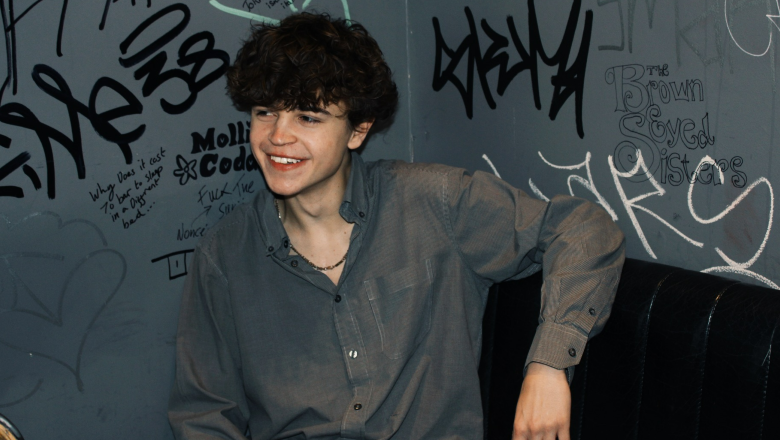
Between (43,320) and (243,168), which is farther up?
(243,168)

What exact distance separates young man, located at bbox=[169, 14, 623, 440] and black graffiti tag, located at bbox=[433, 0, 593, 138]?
0.98ft

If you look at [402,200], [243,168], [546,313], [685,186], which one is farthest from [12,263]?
[685,186]

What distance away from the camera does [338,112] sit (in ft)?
4.72

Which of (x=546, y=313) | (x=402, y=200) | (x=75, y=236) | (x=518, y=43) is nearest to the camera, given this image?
(x=546, y=313)

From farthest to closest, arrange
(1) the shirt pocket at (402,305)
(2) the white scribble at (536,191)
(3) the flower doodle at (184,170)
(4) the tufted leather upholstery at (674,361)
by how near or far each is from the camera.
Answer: (2) the white scribble at (536,191)
(3) the flower doodle at (184,170)
(1) the shirt pocket at (402,305)
(4) the tufted leather upholstery at (674,361)

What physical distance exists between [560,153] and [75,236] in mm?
1123

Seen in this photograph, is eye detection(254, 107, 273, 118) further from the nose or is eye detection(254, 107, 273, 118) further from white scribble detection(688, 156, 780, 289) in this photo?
white scribble detection(688, 156, 780, 289)

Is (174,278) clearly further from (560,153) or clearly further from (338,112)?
(560,153)

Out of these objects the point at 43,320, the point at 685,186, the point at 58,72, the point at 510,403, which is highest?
the point at 58,72

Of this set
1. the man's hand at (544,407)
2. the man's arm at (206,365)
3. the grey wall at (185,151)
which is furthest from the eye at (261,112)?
the man's hand at (544,407)

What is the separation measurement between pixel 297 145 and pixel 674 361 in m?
0.84

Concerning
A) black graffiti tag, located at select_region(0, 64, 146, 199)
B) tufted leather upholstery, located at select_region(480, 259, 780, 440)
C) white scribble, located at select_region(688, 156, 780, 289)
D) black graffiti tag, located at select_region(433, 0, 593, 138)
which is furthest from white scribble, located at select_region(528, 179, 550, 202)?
black graffiti tag, located at select_region(0, 64, 146, 199)

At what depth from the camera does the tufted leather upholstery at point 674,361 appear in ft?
3.70

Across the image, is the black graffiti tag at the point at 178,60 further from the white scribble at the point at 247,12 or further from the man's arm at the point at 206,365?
the man's arm at the point at 206,365
